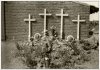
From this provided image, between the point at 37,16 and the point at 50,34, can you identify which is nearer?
the point at 50,34

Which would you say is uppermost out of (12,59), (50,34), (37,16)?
(37,16)

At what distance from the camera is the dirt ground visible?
207 inches

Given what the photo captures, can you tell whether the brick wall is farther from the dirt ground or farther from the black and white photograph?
the dirt ground

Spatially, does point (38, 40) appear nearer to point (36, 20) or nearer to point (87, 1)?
point (36, 20)

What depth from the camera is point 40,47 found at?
524 centimetres

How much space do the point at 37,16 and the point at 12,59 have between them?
100 cm

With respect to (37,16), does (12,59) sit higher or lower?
lower

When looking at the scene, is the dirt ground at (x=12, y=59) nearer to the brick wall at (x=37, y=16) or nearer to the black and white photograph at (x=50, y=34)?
the black and white photograph at (x=50, y=34)

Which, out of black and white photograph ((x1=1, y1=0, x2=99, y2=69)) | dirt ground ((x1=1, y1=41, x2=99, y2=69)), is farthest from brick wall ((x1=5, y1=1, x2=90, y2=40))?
dirt ground ((x1=1, y1=41, x2=99, y2=69))

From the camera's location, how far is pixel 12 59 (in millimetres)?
5355

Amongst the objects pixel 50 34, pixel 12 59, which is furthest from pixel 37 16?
pixel 12 59

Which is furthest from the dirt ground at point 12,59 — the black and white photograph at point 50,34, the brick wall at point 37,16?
the brick wall at point 37,16

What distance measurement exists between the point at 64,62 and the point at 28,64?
27.8 inches

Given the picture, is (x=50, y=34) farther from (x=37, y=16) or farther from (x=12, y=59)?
(x=12, y=59)
